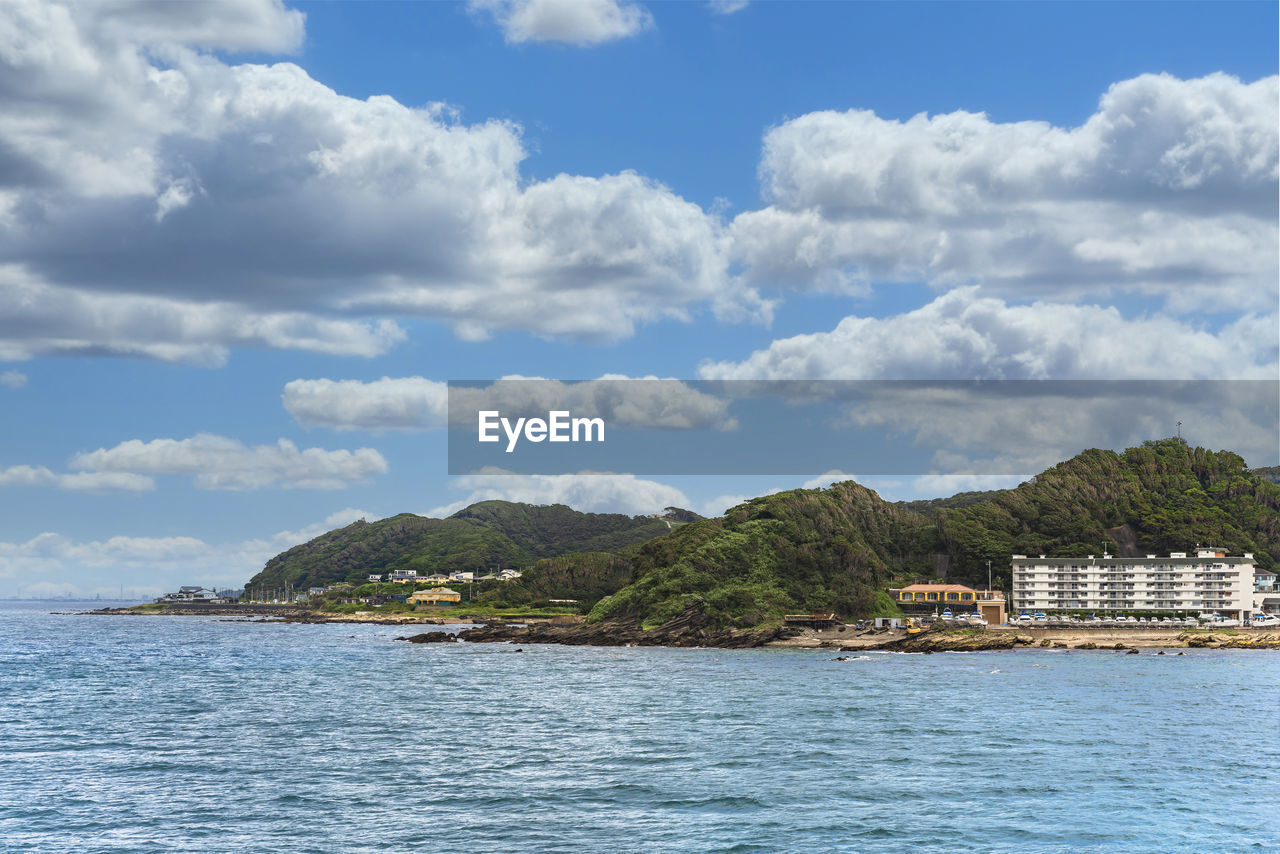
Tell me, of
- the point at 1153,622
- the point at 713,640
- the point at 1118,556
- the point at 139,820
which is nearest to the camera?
the point at 139,820

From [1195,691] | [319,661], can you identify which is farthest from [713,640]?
[1195,691]

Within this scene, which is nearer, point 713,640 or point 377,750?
point 377,750

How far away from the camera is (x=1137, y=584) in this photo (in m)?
170

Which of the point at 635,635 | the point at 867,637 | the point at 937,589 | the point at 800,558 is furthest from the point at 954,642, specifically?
the point at 937,589

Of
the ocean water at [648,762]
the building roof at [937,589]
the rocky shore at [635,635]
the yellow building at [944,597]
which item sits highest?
the ocean water at [648,762]

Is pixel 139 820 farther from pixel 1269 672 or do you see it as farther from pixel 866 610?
pixel 866 610

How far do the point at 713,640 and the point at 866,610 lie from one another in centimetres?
2971

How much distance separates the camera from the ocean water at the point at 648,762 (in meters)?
32.5

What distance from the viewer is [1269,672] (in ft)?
292

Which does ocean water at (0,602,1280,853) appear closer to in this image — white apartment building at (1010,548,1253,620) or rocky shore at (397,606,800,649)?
rocky shore at (397,606,800,649)

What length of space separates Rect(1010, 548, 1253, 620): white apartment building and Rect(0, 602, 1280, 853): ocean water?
3451 inches

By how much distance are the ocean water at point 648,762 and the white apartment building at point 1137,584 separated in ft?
288

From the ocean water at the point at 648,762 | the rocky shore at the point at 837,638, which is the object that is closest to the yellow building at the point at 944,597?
the rocky shore at the point at 837,638

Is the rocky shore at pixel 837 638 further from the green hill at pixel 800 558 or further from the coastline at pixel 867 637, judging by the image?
the green hill at pixel 800 558
